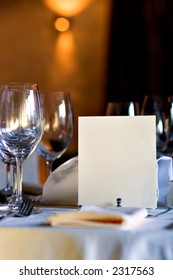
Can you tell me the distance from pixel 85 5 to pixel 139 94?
94 centimetres

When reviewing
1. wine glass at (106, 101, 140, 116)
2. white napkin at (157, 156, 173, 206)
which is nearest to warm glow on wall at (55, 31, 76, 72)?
wine glass at (106, 101, 140, 116)

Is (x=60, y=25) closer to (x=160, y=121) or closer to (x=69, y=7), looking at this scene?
(x=69, y=7)

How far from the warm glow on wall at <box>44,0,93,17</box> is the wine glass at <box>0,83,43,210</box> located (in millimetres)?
4398

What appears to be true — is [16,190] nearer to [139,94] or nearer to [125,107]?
[125,107]

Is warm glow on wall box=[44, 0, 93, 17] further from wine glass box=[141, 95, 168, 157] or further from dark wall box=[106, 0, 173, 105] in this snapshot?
wine glass box=[141, 95, 168, 157]

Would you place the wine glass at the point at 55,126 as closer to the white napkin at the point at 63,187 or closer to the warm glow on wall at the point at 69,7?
the white napkin at the point at 63,187

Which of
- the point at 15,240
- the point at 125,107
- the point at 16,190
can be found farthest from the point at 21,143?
the point at 125,107

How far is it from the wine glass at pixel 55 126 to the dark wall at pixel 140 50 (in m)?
3.34

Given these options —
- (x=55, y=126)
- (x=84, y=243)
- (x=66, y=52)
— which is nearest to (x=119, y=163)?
(x=84, y=243)

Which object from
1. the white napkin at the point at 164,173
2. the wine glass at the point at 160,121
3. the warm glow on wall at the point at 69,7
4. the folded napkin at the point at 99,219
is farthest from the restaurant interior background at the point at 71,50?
the folded napkin at the point at 99,219

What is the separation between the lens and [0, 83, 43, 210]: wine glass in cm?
108

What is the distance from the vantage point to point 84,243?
0.83m

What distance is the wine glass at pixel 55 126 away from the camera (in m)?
1.55

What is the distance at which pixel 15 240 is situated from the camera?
0.87 m
